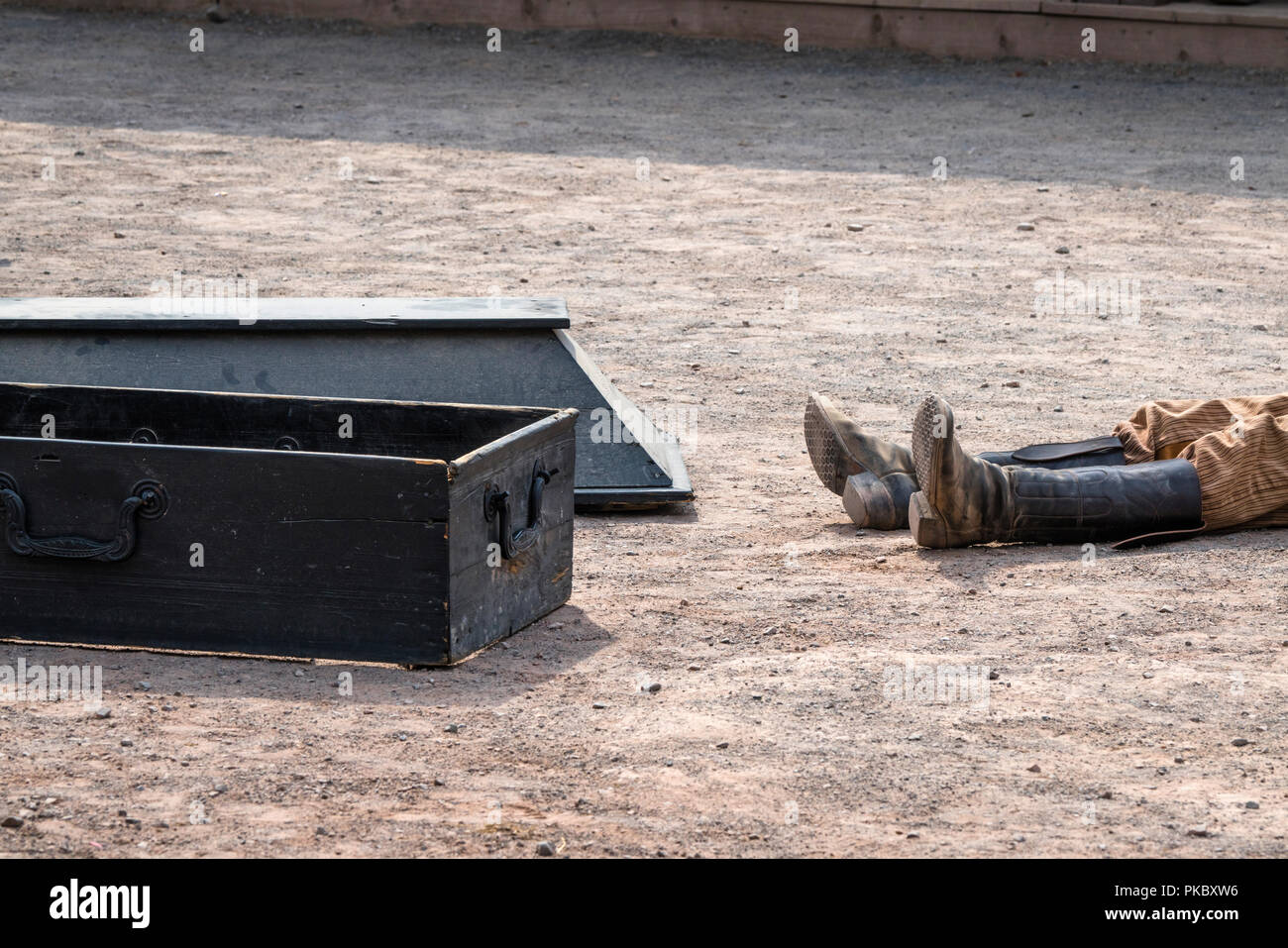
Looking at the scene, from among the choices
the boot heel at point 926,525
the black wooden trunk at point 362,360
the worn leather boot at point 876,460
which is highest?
the black wooden trunk at point 362,360

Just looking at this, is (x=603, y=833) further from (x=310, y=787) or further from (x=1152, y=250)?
(x=1152, y=250)

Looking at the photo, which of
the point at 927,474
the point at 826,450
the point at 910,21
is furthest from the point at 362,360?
the point at 910,21

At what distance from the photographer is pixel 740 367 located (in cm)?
662

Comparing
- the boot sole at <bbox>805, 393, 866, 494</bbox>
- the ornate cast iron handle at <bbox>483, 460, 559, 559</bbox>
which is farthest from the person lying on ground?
the ornate cast iron handle at <bbox>483, 460, 559, 559</bbox>

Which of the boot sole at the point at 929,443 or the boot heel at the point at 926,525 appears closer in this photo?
the boot sole at the point at 929,443

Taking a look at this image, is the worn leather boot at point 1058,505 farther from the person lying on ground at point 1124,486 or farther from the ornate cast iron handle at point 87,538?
the ornate cast iron handle at point 87,538

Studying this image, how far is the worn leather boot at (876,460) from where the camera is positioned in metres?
4.73

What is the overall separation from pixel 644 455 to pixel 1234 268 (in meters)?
4.27

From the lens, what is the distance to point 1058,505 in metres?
4.49

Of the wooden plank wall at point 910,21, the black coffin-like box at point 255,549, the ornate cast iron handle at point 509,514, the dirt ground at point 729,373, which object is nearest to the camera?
the dirt ground at point 729,373

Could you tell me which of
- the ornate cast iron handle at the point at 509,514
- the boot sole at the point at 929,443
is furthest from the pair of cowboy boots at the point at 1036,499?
the ornate cast iron handle at the point at 509,514

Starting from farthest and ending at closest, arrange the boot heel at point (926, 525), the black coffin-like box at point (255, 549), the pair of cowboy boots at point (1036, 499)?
the boot heel at point (926, 525) < the pair of cowboy boots at point (1036, 499) < the black coffin-like box at point (255, 549)

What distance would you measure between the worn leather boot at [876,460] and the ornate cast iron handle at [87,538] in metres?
1.97
